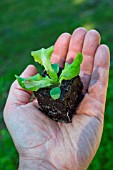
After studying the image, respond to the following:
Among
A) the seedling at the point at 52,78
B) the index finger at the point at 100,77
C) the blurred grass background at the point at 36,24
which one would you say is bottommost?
the blurred grass background at the point at 36,24

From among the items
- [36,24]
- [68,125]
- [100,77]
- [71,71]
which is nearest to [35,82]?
[71,71]

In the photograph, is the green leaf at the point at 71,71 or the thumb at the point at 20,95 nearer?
the green leaf at the point at 71,71

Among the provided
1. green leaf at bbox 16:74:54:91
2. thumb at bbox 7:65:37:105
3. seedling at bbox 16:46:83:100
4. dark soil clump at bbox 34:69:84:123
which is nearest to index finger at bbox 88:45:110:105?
dark soil clump at bbox 34:69:84:123

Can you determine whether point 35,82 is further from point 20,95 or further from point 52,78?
point 20,95

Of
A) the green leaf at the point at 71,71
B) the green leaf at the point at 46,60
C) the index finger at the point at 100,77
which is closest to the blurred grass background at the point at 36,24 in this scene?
the index finger at the point at 100,77

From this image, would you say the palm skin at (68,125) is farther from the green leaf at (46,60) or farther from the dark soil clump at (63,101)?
the green leaf at (46,60)

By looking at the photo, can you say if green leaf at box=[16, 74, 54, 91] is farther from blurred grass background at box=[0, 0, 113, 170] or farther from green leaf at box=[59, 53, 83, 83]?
blurred grass background at box=[0, 0, 113, 170]
